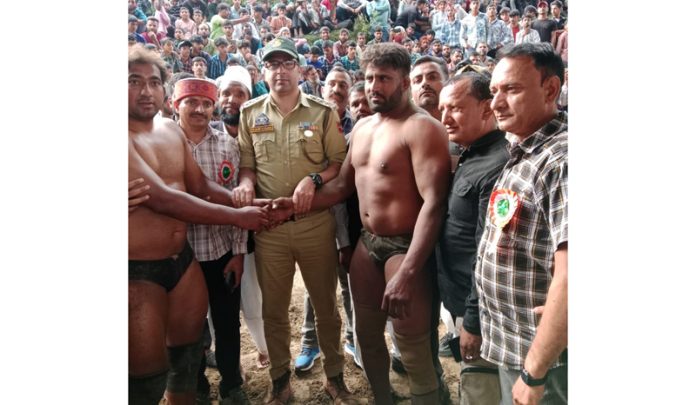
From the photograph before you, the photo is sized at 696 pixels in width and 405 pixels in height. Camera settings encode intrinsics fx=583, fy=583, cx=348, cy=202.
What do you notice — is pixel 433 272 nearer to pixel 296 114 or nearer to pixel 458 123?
pixel 458 123

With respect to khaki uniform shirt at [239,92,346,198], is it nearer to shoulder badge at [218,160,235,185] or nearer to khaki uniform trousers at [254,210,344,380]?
shoulder badge at [218,160,235,185]

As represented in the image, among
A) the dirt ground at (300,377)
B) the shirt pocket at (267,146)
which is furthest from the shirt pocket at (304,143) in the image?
the dirt ground at (300,377)

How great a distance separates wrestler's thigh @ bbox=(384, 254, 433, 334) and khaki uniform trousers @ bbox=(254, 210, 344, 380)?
1.12 feet

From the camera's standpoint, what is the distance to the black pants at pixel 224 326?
3145 millimetres

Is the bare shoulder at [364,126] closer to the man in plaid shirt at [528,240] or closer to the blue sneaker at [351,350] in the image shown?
the man in plaid shirt at [528,240]

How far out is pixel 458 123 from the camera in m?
2.83

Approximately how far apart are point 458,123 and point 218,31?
137cm

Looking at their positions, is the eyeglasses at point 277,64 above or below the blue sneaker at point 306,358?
above

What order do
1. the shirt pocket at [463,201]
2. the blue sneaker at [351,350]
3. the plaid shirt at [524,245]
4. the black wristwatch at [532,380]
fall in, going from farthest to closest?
the blue sneaker at [351,350]
the shirt pocket at [463,201]
the black wristwatch at [532,380]
the plaid shirt at [524,245]

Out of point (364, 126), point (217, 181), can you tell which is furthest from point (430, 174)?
point (217, 181)

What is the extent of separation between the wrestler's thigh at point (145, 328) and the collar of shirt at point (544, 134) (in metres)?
1.88

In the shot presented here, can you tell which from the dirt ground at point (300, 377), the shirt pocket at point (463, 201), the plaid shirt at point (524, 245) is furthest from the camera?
the dirt ground at point (300, 377)

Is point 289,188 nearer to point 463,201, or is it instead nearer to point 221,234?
point 221,234

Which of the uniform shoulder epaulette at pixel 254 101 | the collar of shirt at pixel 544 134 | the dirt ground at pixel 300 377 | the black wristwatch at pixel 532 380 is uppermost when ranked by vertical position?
the uniform shoulder epaulette at pixel 254 101
